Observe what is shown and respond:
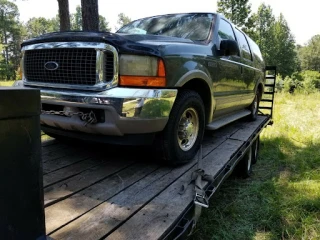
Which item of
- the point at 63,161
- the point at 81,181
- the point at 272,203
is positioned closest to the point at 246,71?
the point at 272,203

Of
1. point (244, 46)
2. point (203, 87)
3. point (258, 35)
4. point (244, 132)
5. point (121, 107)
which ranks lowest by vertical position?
point (244, 132)

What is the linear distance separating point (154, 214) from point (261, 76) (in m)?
4.93

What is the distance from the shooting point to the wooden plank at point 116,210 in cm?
149

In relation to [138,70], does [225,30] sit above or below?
above

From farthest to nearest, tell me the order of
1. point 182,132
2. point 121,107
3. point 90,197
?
point 182,132 → point 121,107 → point 90,197

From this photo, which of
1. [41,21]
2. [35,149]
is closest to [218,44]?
[35,149]

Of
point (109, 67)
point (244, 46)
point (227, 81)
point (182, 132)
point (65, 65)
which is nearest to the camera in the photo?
point (109, 67)

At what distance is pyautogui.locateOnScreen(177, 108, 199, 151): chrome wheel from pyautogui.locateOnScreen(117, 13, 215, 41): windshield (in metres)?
1.01

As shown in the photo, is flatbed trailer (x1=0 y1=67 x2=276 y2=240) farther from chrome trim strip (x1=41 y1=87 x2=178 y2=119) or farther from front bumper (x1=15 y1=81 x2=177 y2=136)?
chrome trim strip (x1=41 y1=87 x2=178 y2=119)

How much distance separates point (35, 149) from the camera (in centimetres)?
109

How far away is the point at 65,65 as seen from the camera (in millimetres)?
2414

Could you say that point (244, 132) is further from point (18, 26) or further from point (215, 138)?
point (18, 26)

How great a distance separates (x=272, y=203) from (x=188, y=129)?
1.31 meters

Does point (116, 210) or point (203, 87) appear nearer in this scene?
point (116, 210)
